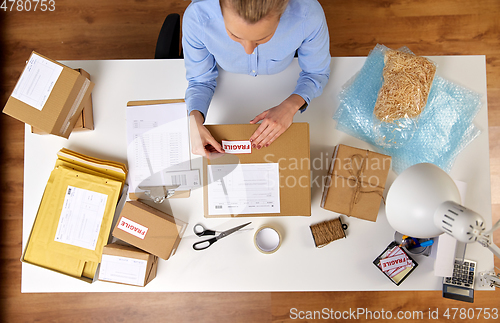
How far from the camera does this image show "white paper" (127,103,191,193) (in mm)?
1034

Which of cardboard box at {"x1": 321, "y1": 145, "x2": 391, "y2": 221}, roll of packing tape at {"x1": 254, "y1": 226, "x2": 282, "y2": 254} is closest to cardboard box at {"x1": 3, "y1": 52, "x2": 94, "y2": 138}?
roll of packing tape at {"x1": 254, "y1": 226, "x2": 282, "y2": 254}

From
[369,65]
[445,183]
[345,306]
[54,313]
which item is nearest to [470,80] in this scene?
[369,65]

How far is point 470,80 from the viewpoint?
1054 millimetres

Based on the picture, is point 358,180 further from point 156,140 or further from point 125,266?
point 125,266

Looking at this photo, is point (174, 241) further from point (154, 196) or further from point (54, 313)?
point (54, 313)

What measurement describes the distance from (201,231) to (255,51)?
2.10 ft

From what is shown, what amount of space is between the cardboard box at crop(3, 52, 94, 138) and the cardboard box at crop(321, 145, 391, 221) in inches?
36.1

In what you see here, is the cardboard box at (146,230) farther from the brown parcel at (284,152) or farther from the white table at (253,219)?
the brown parcel at (284,152)

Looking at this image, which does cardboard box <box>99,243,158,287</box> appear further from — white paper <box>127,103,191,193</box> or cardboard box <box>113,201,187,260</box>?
white paper <box>127,103,191,193</box>

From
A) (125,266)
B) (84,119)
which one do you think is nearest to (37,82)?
(84,119)

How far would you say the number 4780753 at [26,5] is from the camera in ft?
5.77

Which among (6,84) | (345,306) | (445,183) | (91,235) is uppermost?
(6,84)

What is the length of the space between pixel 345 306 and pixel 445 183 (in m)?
1.36

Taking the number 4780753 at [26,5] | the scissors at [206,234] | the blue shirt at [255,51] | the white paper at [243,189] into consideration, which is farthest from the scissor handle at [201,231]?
the number 4780753 at [26,5]
